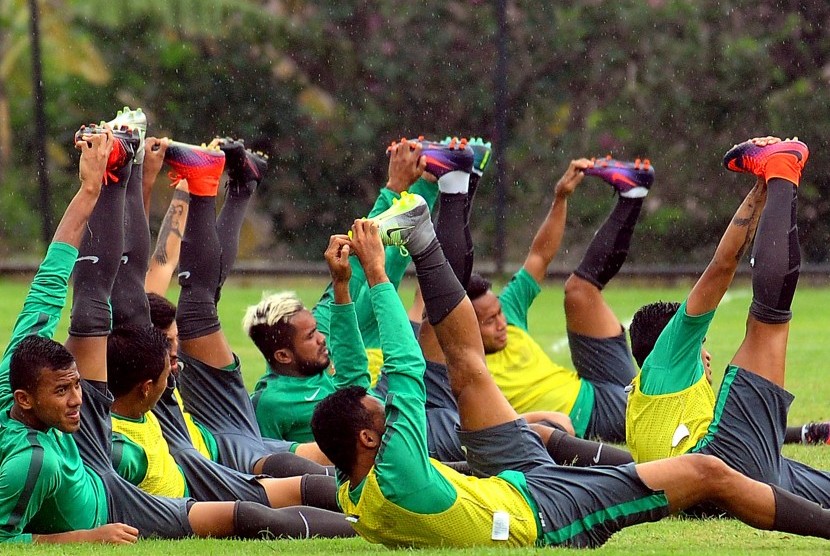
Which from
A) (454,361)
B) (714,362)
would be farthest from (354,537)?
(714,362)

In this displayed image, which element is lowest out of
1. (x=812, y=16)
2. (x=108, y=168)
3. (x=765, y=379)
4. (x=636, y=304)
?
(x=636, y=304)

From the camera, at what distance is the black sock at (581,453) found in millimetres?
5797

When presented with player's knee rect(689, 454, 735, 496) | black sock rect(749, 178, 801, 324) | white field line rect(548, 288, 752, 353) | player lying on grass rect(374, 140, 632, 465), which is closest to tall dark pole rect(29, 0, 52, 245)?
white field line rect(548, 288, 752, 353)

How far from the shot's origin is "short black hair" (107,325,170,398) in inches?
192

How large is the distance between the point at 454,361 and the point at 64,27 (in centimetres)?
1210

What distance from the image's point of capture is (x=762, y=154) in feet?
17.2

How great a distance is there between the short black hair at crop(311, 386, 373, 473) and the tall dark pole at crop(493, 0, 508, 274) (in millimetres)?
9469

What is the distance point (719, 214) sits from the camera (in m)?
13.7

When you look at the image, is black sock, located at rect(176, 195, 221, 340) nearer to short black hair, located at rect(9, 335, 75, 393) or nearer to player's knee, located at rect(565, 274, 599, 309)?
short black hair, located at rect(9, 335, 75, 393)

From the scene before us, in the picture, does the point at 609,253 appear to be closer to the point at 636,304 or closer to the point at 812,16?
the point at 636,304

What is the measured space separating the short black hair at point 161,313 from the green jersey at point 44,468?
3.19ft

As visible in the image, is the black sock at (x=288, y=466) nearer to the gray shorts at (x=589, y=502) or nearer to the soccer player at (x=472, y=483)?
the soccer player at (x=472, y=483)

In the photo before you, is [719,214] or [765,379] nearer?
[765,379]

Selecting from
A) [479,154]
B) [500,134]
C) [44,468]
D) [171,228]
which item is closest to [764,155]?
[479,154]
